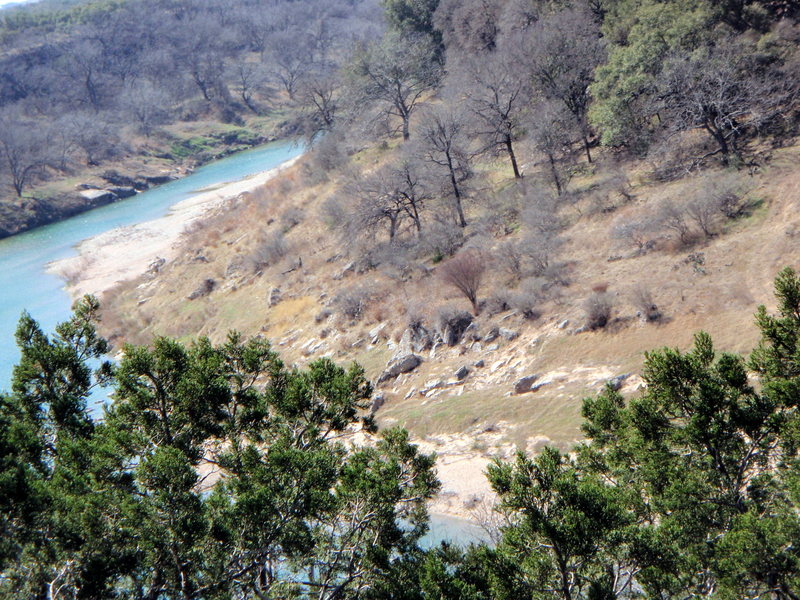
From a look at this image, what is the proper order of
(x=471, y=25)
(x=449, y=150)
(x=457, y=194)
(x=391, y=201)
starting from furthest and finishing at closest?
1. (x=471, y=25)
2. (x=391, y=201)
3. (x=449, y=150)
4. (x=457, y=194)

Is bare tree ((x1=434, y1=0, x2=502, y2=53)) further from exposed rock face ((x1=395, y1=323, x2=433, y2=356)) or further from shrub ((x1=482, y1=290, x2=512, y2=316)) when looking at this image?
exposed rock face ((x1=395, y1=323, x2=433, y2=356))

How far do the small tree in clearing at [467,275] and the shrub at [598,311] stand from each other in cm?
454

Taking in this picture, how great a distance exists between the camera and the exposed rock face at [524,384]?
22.0 m

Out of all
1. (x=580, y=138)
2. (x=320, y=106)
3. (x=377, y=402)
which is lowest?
(x=377, y=402)

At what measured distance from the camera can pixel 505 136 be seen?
120 feet

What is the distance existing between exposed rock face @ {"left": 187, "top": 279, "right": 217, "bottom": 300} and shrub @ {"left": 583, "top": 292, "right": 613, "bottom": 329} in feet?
72.7

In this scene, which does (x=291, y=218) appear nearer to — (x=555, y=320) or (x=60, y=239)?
(x=555, y=320)

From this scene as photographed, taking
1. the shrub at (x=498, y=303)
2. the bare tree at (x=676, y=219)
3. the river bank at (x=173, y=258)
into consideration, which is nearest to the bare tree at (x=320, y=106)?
the river bank at (x=173, y=258)

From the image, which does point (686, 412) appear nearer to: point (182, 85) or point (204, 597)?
point (204, 597)

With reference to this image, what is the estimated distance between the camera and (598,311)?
2316cm

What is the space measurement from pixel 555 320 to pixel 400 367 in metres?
5.10

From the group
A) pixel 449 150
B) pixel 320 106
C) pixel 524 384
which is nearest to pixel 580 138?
pixel 449 150

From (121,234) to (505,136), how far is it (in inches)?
1296

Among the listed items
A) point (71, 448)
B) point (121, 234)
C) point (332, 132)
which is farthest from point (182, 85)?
point (71, 448)
